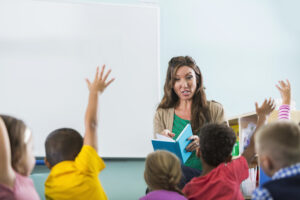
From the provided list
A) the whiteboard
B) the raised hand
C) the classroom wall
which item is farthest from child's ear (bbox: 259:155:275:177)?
the classroom wall

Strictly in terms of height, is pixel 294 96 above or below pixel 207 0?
below

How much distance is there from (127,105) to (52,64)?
820mm

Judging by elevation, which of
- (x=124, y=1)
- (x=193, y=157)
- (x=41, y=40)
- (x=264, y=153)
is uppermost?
(x=124, y=1)

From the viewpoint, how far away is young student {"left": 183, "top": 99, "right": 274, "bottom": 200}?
1931mm

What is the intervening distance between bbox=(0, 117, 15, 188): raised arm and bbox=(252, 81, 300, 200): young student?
0.87m

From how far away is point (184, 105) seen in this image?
2660 mm

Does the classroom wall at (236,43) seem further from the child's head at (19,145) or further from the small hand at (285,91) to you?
the child's head at (19,145)

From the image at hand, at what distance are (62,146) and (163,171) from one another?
54 cm

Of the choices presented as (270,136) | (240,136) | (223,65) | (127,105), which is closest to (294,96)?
(223,65)

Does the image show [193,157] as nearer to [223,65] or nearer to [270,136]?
[270,136]

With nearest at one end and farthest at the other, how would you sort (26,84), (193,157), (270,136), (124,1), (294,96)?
1. (270,136)
2. (193,157)
3. (26,84)
4. (124,1)
5. (294,96)

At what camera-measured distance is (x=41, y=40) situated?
362 centimetres

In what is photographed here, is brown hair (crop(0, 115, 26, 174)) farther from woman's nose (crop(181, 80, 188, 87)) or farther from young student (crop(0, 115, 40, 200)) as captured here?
woman's nose (crop(181, 80, 188, 87))

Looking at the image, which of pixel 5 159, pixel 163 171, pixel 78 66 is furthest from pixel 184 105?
pixel 5 159
